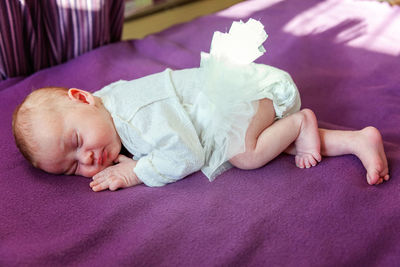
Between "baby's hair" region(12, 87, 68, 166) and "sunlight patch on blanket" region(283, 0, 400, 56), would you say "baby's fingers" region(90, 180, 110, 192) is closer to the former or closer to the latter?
"baby's hair" region(12, 87, 68, 166)

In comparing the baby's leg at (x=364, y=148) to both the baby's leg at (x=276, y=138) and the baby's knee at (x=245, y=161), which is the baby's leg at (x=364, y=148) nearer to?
the baby's leg at (x=276, y=138)

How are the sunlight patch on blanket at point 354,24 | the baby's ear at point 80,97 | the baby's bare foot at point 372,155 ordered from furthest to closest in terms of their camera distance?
1. the sunlight patch on blanket at point 354,24
2. the baby's ear at point 80,97
3. the baby's bare foot at point 372,155

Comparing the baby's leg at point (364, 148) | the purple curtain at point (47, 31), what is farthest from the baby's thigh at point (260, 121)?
the purple curtain at point (47, 31)

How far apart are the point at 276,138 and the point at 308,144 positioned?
0.08m

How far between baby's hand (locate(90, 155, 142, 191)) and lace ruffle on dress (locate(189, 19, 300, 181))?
185mm

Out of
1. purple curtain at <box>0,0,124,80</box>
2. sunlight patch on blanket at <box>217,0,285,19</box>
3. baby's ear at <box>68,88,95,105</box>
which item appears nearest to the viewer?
baby's ear at <box>68,88,95,105</box>

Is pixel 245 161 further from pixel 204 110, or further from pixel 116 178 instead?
pixel 116 178

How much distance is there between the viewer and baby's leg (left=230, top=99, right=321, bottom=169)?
98cm

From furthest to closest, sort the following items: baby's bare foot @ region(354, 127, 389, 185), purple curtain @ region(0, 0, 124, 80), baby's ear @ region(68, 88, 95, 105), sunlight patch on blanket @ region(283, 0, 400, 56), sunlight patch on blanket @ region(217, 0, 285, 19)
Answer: sunlight patch on blanket @ region(217, 0, 285, 19)
sunlight patch on blanket @ region(283, 0, 400, 56)
purple curtain @ region(0, 0, 124, 80)
baby's ear @ region(68, 88, 95, 105)
baby's bare foot @ region(354, 127, 389, 185)

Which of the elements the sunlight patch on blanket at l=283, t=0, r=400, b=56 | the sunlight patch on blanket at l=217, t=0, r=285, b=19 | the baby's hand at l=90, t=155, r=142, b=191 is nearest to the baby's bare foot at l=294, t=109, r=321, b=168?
the baby's hand at l=90, t=155, r=142, b=191

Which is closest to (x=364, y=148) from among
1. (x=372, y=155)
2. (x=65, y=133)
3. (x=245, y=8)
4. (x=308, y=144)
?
(x=372, y=155)

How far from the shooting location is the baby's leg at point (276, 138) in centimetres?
98

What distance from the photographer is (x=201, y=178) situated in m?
1.00

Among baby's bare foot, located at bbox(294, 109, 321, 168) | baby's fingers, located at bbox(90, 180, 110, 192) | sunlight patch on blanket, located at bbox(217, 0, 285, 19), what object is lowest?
baby's fingers, located at bbox(90, 180, 110, 192)
